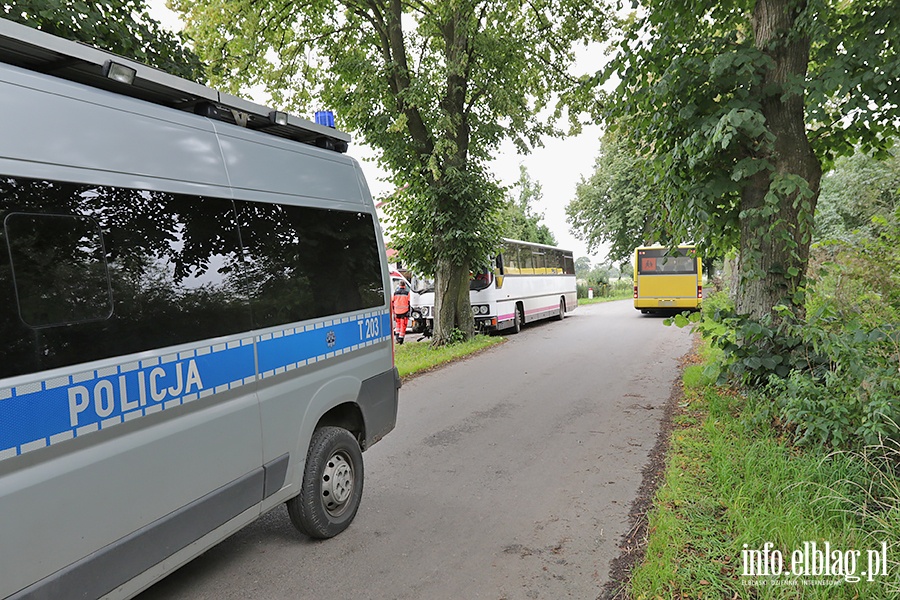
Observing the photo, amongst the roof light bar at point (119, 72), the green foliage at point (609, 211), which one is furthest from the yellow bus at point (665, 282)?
the roof light bar at point (119, 72)

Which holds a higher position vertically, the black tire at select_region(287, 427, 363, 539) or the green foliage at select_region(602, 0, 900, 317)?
the green foliage at select_region(602, 0, 900, 317)

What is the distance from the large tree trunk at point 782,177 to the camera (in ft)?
20.7

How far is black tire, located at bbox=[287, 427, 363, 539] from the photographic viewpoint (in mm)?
3922

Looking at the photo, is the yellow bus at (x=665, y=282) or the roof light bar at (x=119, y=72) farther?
the yellow bus at (x=665, y=282)

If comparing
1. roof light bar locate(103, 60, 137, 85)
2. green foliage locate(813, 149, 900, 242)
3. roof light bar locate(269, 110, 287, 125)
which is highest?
green foliage locate(813, 149, 900, 242)

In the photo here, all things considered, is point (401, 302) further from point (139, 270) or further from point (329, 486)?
point (139, 270)

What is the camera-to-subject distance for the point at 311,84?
45.9 ft

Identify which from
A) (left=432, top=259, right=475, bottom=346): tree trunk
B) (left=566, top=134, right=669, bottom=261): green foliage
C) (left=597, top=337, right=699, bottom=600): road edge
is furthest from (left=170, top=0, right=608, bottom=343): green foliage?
(left=566, top=134, right=669, bottom=261): green foliage

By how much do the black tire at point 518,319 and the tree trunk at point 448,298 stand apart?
3731mm

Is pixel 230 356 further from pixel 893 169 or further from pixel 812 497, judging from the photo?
pixel 893 169

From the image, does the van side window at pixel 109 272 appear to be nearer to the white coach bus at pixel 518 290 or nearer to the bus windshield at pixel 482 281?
the white coach bus at pixel 518 290

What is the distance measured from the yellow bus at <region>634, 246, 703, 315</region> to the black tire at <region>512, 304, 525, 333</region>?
540 cm

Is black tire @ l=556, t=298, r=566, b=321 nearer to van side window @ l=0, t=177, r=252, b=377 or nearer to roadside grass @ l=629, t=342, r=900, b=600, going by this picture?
roadside grass @ l=629, t=342, r=900, b=600

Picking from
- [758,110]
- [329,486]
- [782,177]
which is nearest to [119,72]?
[329,486]
